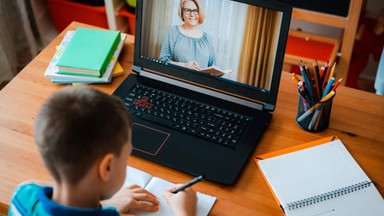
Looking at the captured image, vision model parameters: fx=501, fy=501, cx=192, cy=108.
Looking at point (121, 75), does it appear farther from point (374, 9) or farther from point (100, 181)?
point (374, 9)

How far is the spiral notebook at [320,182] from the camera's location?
1.07m

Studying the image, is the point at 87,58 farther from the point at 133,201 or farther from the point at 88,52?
the point at 133,201

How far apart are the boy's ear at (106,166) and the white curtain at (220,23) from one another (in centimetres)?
53

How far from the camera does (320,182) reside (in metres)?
1.12

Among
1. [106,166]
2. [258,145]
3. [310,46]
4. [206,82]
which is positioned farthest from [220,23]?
[310,46]

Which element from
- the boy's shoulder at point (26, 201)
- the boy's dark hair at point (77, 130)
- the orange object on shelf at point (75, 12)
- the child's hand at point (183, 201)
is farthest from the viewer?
the orange object on shelf at point (75, 12)

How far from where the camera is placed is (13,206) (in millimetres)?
976

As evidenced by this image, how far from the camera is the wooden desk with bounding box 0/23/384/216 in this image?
1108 mm

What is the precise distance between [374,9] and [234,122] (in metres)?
1.41

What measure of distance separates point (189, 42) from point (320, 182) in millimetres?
483

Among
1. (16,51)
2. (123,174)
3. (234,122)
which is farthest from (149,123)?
(16,51)

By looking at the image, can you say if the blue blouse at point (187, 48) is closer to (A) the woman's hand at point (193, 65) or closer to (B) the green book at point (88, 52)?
(A) the woman's hand at point (193, 65)

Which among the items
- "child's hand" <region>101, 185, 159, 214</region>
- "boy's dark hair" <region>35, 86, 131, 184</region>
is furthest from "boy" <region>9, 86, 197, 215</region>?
"child's hand" <region>101, 185, 159, 214</region>

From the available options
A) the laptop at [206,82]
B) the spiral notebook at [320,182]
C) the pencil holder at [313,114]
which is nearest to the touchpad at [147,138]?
the laptop at [206,82]
